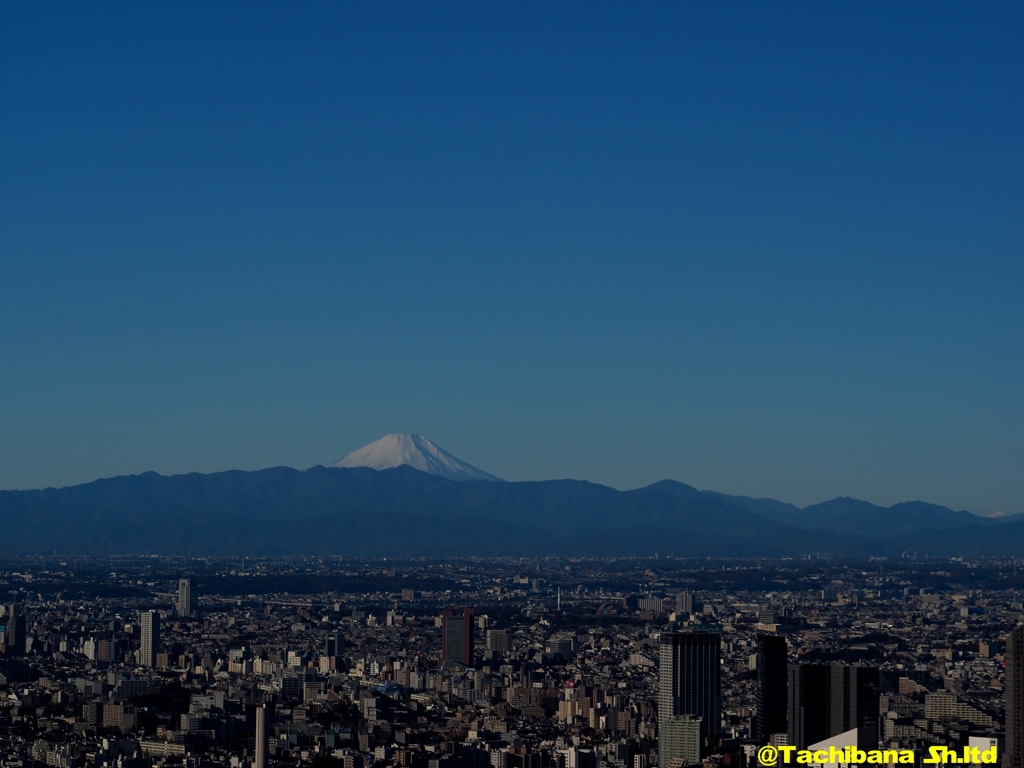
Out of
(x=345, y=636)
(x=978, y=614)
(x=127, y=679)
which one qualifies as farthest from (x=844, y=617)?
(x=127, y=679)

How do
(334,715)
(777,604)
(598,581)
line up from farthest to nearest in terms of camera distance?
(598,581)
(777,604)
(334,715)

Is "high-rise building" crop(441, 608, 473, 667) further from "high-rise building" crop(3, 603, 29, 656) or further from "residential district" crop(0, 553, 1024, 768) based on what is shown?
"high-rise building" crop(3, 603, 29, 656)

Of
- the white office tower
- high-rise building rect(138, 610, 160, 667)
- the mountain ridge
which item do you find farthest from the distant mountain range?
the white office tower

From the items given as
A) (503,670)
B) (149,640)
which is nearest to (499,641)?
A: (503,670)

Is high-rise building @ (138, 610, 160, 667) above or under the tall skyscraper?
under

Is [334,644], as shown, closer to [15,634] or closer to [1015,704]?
[15,634]

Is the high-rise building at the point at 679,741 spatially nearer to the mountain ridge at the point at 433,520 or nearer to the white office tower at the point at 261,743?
the white office tower at the point at 261,743

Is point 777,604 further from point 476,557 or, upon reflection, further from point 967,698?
point 476,557

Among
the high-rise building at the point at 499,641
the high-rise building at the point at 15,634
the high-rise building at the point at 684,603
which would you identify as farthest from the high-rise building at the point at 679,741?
the high-rise building at the point at 684,603
